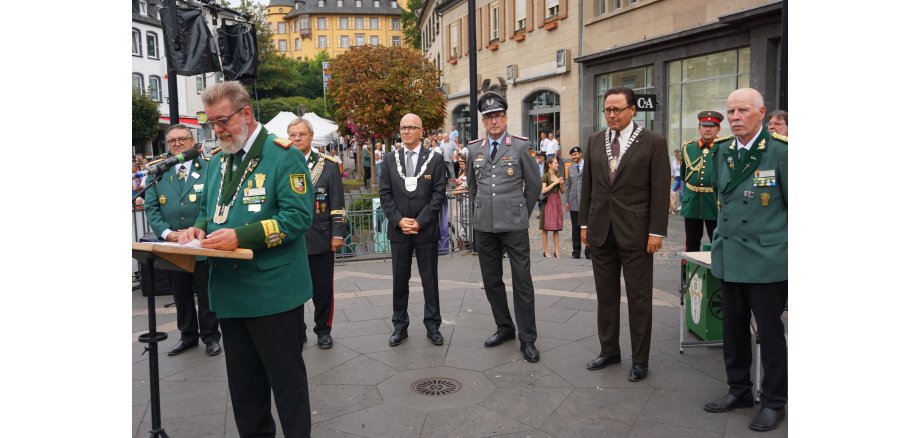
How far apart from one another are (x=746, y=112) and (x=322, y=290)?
12.5ft

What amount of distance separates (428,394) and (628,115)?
2.54 meters

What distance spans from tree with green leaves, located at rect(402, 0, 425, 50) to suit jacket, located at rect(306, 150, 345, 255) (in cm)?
6345

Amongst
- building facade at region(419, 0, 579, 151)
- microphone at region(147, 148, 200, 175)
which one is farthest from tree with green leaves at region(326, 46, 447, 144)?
microphone at region(147, 148, 200, 175)

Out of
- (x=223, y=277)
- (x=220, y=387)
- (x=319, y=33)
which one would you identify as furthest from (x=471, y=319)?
(x=319, y=33)

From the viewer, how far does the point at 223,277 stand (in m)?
3.58

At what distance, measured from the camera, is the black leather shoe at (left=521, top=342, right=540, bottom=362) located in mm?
5617

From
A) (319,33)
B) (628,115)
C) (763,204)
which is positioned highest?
(319,33)

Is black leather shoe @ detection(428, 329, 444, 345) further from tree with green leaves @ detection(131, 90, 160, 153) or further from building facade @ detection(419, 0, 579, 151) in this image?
tree with green leaves @ detection(131, 90, 160, 153)

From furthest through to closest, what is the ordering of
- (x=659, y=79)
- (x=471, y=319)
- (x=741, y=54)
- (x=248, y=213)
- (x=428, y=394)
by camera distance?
(x=659, y=79) < (x=741, y=54) < (x=471, y=319) < (x=428, y=394) < (x=248, y=213)

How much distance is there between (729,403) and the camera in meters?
4.52

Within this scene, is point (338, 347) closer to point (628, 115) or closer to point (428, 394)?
point (428, 394)

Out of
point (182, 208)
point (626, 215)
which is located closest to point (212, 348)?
point (182, 208)

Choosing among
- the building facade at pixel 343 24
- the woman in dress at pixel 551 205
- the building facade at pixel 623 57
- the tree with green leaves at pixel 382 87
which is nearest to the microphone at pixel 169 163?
the building facade at pixel 623 57

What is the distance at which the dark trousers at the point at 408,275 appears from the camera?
6.20 m
